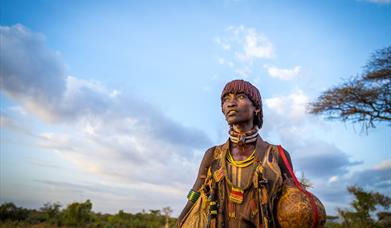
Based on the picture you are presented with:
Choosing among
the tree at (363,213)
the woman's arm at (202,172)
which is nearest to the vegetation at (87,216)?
the tree at (363,213)

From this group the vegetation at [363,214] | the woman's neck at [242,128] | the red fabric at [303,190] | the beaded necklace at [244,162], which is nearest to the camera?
the red fabric at [303,190]

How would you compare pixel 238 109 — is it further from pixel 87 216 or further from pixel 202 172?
pixel 87 216

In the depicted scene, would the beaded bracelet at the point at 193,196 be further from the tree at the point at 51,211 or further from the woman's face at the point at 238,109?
the tree at the point at 51,211

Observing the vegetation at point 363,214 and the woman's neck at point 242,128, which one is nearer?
the woman's neck at point 242,128

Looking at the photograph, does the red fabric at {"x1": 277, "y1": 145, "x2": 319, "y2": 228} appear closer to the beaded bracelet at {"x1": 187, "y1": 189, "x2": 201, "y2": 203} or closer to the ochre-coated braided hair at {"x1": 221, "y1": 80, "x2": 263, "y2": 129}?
the ochre-coated braided hair at {"x1": 221, "y1": 80, "x2": 263, "y2": 129}

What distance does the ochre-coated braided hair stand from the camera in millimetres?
2951

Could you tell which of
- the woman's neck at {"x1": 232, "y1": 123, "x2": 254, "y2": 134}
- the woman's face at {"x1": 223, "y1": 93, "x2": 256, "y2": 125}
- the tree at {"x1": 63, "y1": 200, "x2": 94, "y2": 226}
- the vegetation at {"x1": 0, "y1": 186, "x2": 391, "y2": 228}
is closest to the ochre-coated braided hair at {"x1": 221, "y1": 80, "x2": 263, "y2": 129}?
the woman's face at {"x1": 223, "y1": 93, "x2": 256, "y2": 125}

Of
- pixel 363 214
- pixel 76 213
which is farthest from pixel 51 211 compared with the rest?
pixel 363 214

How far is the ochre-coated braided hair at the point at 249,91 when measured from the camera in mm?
2951

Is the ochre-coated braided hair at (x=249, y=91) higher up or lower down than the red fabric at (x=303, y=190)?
higher up

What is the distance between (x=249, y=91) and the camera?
9.70 feet

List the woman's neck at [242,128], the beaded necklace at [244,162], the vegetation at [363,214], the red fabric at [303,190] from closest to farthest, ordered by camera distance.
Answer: the red fabric at [303,190]
the beaded necklace at [244,162]
the woman's neck at [242,128]
the vegetation at [363,214]

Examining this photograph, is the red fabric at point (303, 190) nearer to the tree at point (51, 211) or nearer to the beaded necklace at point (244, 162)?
the beaded necklace at point (244, 162)

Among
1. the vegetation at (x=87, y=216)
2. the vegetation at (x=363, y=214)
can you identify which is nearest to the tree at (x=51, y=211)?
the vegetation at (x=87, y=216)
